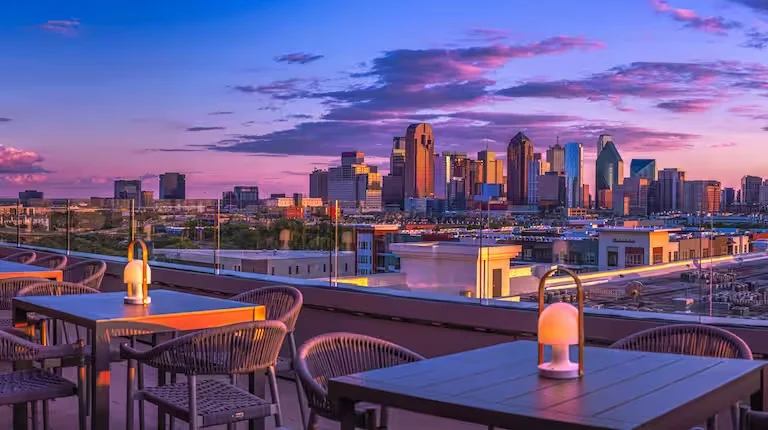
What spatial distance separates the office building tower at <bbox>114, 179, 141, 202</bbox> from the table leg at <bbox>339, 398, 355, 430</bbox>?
7073mm

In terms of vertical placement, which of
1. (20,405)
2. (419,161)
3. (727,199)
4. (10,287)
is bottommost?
(20,405)

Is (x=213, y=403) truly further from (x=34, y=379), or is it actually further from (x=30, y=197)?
(x=30, y=197)

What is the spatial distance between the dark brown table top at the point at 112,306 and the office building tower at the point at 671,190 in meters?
2.32

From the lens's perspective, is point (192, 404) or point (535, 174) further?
point (535, 174)

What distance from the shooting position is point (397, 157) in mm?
7367

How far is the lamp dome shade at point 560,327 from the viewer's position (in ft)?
8.19

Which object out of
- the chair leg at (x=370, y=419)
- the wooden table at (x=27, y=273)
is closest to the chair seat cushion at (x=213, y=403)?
the chair leg at (x=370, y=419)

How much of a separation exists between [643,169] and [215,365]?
9.56 feet

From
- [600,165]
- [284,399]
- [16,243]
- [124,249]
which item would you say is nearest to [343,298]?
[284,399]

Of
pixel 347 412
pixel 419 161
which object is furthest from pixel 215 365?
pixel 419 161

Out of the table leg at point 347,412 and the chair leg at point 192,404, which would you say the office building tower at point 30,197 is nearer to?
the chair leg at point 192,404

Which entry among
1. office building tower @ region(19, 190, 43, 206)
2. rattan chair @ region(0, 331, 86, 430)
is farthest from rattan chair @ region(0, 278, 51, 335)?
office building tower @ region(19, 190, 43, 206)

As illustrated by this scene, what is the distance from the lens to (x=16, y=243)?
11594mm

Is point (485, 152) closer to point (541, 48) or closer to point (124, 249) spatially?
point (541, 48)
